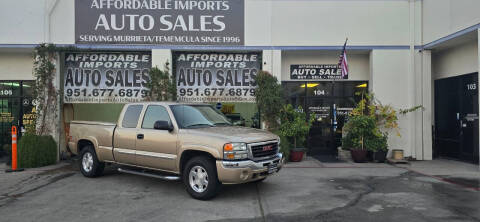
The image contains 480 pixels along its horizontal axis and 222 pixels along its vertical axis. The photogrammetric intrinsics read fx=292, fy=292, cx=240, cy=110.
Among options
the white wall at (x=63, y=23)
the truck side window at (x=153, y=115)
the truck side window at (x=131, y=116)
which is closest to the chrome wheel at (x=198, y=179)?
the truck side window at (x=153, y=115)

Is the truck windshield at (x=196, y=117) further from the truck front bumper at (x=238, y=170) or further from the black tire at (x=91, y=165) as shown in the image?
the black tire at (x=91, y=165)

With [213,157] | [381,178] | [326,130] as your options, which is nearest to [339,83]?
[326,130]

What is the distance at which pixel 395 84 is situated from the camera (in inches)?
421

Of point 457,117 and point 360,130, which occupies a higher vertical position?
point 457,117

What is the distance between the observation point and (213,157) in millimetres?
5516

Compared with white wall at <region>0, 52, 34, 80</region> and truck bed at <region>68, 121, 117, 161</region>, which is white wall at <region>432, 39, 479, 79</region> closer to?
truck bed at <region>68, 121, 117, 161</region>

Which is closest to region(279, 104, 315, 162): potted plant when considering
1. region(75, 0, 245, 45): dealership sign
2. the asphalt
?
the asphalt

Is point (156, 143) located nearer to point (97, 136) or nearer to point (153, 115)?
point (153, 115)

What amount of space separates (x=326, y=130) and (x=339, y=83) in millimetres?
1920

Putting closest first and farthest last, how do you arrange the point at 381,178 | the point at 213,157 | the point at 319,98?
the point at 213,157, the point at 381,178, the point at 319,98

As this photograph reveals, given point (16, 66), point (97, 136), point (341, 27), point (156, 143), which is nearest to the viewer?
point (156, 143)

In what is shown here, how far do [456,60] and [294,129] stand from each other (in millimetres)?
6226

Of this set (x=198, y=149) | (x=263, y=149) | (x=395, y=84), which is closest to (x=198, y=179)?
(x=198, y=149)

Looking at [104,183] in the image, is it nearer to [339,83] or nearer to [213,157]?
[213,157]
